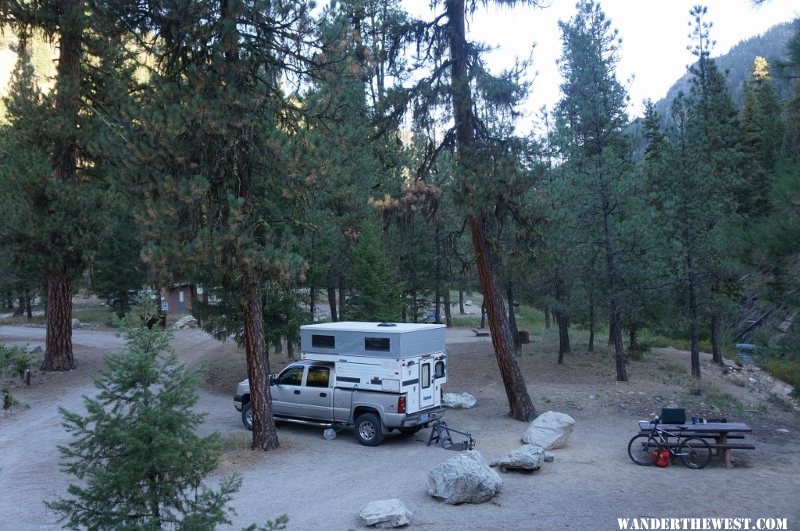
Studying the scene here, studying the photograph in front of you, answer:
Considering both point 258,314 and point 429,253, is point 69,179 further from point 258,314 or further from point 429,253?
point 429,253

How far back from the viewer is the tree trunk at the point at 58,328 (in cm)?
2334

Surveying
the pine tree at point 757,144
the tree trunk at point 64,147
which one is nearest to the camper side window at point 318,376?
the tree trunk at point 64,147

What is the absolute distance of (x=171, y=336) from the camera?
618 centimetres

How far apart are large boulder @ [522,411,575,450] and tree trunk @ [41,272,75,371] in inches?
709

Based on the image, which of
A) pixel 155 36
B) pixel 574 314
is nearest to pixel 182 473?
pixel 155 36

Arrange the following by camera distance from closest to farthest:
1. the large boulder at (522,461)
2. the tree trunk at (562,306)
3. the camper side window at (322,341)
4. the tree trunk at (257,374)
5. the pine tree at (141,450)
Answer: the pine tree at (141,450) → the large boulder at (522,461) → the tree trunk at (257,374) → the camper side window at (322,341) → the tree trunk at (562,306)

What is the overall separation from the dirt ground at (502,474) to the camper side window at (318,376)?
1.28 meters

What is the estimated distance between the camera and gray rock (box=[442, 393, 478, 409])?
60.2ft

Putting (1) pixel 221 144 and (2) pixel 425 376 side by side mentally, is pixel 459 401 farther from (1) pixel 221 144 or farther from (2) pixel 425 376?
(1) pixel 221 144

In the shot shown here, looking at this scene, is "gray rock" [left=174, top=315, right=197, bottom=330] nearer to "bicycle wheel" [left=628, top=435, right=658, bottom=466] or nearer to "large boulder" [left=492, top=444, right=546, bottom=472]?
"large boulder" [left=492, top=444, right=546, bottom=472]

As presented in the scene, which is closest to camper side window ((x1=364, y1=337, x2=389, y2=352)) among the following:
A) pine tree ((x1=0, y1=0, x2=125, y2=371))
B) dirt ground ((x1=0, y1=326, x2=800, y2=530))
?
dirt ground ((x1=0, y1=326, x2=800, y2=530))

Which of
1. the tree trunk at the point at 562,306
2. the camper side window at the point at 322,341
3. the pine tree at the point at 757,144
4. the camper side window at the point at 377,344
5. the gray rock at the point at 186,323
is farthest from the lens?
the gray rock at the point at 186,323

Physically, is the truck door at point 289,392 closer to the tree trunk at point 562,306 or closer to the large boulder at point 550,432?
the large boulder at point 550,432

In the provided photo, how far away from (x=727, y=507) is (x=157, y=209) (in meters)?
11.2
